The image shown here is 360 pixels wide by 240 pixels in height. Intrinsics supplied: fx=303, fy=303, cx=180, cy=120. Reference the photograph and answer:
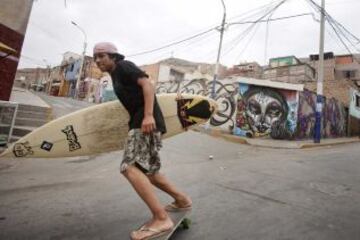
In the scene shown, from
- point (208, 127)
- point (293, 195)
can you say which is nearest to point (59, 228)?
point (293, 195)

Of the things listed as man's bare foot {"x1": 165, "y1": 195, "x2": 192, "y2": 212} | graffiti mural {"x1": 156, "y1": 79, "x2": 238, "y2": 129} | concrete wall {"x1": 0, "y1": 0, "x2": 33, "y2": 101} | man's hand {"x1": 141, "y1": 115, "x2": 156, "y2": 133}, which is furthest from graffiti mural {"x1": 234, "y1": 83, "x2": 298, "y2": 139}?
man's hand {"x1": 141, "y1": 115, "x2": 156, "y2": 133}

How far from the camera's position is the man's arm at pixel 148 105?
2.44m

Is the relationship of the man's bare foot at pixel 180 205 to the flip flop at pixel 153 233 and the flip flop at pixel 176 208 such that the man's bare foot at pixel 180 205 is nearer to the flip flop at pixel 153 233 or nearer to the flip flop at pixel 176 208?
the flip flop at pixel 176 208

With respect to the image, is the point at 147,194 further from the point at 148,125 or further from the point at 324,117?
the point at 324,117

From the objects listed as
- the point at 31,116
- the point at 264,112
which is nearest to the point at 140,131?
the point at 31,116

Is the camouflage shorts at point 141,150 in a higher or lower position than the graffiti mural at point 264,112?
lower

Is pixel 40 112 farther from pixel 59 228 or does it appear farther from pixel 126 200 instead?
pixel 59 228

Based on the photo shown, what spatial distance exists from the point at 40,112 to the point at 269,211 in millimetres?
7507

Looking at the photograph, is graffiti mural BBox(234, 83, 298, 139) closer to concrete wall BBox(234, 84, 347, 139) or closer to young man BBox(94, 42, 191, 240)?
concrete wall BBox(234, 84, 347, 139)

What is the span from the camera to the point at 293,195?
4238 mm

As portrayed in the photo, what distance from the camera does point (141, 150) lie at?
2482mm

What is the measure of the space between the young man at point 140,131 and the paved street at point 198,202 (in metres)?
0.41

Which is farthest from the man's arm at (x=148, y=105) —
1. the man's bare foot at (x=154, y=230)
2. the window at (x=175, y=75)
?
the window at (x=175, y=75)

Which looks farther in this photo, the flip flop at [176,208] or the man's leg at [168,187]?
the flip flop at [176,208]
